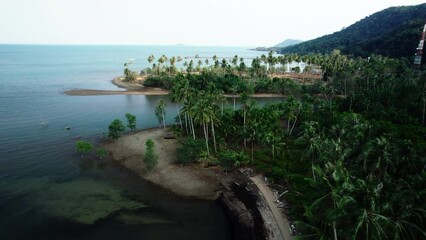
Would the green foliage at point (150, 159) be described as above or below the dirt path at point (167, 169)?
above

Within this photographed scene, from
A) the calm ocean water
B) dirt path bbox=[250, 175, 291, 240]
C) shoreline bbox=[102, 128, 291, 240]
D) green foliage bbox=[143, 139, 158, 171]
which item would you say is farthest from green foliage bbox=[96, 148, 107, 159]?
dirt path bbox=[250, 175, 291, 240]

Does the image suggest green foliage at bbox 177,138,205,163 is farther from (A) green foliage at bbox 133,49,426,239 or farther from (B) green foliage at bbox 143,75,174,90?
(B) green foliage at bbox 143,75,174,90

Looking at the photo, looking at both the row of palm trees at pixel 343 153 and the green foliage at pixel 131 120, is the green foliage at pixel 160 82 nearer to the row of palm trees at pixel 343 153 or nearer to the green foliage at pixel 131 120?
the green foliage at pixel 131 120

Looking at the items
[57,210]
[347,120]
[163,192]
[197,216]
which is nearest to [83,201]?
[57,210]

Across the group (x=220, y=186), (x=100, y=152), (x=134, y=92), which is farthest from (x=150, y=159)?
(x=134, y=92)

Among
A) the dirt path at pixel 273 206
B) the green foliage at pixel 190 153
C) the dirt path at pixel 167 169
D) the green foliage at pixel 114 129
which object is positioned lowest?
the dirt path at pixel 273 206

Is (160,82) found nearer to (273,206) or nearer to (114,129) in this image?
(114,129)

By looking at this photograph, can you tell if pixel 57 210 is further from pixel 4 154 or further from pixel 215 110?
pixel 215 110

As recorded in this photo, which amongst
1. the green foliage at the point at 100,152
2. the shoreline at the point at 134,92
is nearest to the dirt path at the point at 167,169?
the green foliage at the point at 100,152
